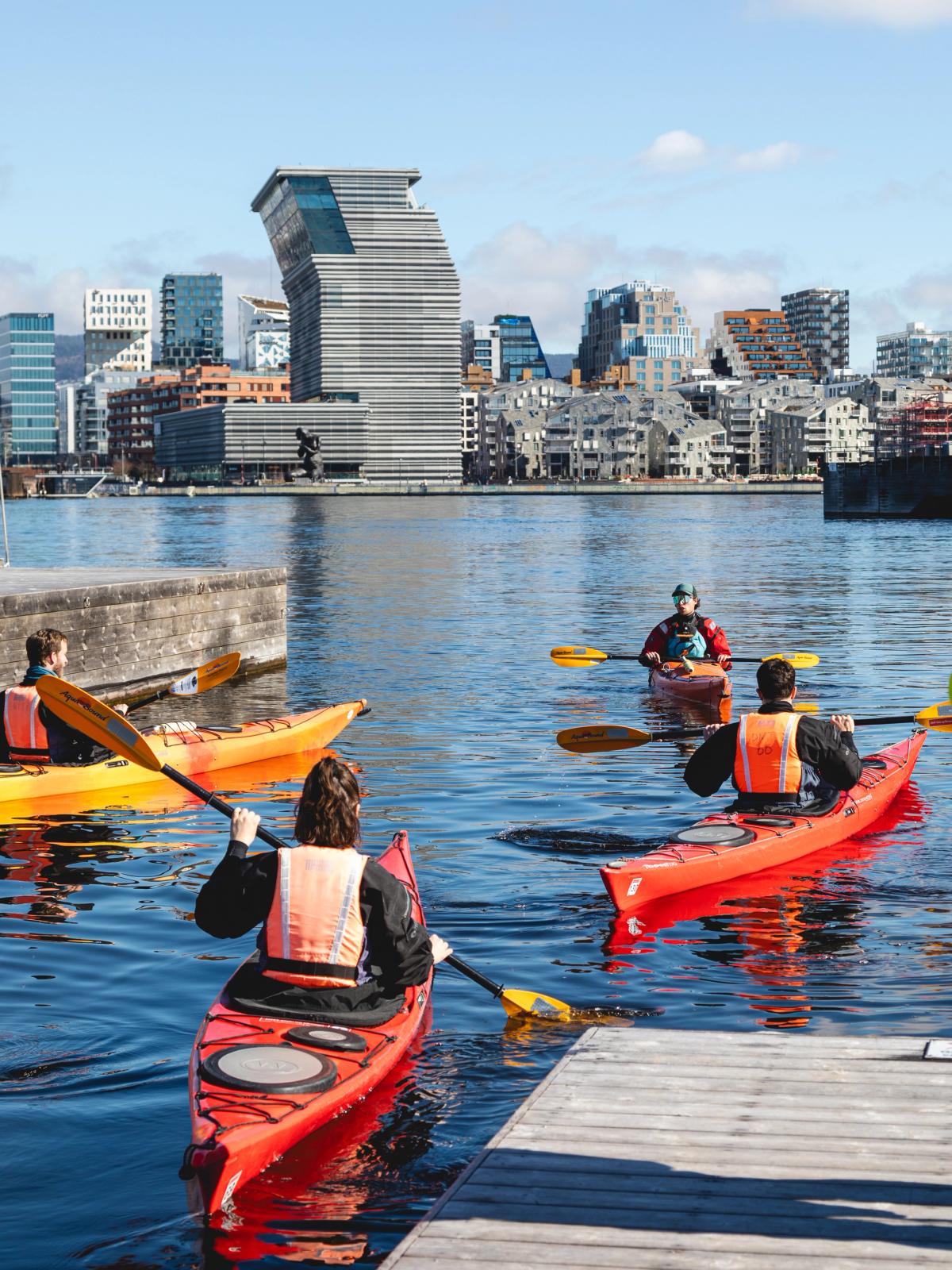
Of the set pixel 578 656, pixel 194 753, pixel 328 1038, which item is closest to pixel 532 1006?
pixel 328 1038

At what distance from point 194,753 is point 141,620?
219 inches

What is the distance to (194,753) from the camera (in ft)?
54.5

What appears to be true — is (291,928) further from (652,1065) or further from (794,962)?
(794,962)

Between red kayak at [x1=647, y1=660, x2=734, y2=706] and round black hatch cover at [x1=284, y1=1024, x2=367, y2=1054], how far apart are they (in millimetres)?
14169

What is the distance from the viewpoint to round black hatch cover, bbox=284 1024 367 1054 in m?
7.14

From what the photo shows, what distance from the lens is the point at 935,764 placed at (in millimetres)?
17375

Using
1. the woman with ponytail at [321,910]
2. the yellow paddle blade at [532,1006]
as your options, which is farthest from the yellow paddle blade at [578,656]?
the woman with ponytail at [321,910]

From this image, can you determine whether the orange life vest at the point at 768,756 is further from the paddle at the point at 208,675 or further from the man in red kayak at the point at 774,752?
the paddle at the point at 208,675

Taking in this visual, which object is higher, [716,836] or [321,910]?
[321,910]

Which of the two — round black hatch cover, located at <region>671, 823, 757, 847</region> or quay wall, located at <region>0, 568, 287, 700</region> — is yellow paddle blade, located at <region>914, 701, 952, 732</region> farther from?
quay wall, located at <region>0, 568, 287, 700</region>

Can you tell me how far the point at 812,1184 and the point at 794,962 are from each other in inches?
174

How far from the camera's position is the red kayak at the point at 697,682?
68.7 feet

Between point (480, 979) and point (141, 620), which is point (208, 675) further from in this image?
point (480, 979)

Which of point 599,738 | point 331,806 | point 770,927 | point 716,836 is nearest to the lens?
point 331,806
